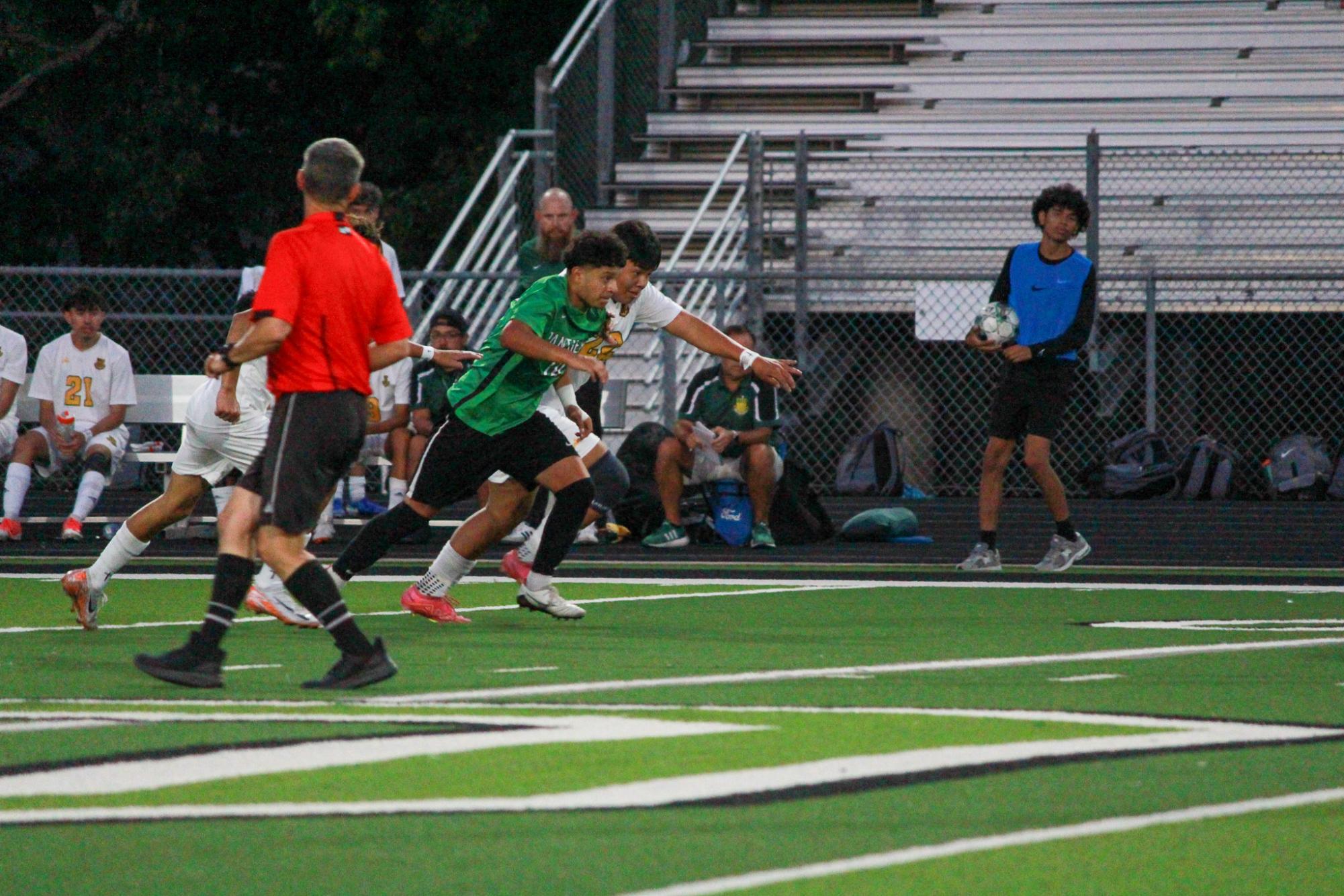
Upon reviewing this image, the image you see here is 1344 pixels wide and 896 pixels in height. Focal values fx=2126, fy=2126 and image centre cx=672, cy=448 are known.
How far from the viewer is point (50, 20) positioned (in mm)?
22781

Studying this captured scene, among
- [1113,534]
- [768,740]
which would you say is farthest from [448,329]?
[768,740]

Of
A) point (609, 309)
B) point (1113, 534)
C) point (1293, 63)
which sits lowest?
point (1113, 534)

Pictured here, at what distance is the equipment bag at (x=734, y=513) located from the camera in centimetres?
1502

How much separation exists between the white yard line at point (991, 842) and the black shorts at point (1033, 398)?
736 centimetres

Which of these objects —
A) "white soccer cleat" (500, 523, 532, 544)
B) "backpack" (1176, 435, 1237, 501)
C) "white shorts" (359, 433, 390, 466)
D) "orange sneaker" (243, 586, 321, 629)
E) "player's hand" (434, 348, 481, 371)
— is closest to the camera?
"player's hand" (434, 348, 481, 371)

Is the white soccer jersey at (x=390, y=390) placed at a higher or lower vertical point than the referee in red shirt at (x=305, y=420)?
lower

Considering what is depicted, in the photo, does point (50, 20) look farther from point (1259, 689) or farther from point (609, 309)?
point (1259, 689)

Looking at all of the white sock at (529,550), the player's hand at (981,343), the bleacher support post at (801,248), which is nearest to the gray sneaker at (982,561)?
the player's hand at (981,343)

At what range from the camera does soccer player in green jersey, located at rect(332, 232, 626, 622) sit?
8930 mm

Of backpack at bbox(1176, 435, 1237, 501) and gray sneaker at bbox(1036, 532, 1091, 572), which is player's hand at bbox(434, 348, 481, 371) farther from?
backpack at bbox(1176, 435, 1237, 501)

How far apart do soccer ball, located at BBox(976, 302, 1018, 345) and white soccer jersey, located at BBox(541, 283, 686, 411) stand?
2854 mm

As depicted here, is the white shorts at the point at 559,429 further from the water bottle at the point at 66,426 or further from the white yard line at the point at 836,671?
the water bottle at the point at 66,426

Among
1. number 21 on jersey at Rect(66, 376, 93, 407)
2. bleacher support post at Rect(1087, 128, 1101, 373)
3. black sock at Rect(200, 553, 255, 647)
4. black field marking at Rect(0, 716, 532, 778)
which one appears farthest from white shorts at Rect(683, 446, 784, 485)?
black field marking at Rect(0, 716, 532, 778)

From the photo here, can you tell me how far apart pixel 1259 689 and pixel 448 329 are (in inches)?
325
